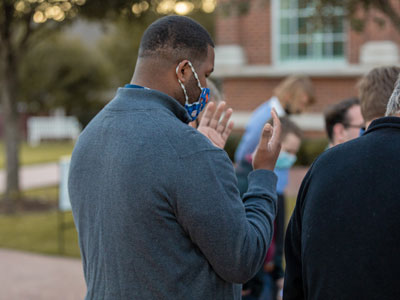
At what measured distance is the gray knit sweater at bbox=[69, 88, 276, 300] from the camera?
68.6 inches

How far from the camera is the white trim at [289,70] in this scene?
11469mm

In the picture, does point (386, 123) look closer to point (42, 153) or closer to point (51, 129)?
point (42, 153)

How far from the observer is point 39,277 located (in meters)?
6.08

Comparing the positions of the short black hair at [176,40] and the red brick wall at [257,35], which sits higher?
the short black hair at [176,40]

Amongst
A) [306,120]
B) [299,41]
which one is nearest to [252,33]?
[299,41]

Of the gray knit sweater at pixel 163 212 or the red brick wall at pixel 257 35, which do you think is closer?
the gray knit sweater at pixel 163 212

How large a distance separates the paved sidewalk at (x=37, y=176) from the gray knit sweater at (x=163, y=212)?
10.2 m

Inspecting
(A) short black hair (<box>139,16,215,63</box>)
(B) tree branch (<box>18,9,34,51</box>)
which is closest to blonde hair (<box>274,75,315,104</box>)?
(A) short black hair (<box>139,16,215,63</box>)

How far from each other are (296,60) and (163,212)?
11.0m

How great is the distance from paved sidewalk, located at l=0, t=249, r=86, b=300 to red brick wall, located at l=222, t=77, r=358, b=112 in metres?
6.31

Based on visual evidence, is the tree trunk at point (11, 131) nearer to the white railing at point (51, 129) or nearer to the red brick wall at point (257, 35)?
the red brick wall at point (257, 35)

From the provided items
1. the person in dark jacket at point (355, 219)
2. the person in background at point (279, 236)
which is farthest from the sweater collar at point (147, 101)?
the person in background at point (279, 236)

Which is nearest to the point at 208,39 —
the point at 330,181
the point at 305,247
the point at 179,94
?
the point at 179,94

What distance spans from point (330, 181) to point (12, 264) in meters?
5.70
